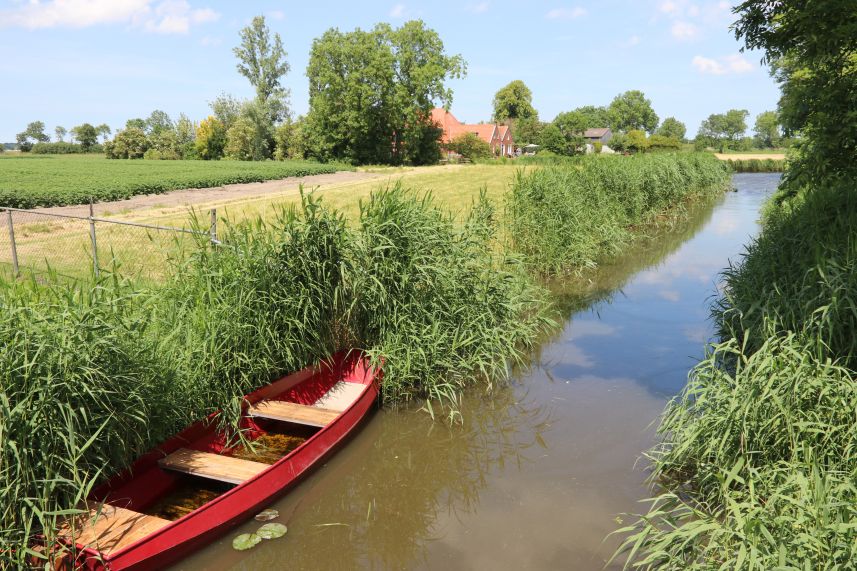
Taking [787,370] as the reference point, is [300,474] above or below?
below

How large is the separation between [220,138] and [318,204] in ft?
229

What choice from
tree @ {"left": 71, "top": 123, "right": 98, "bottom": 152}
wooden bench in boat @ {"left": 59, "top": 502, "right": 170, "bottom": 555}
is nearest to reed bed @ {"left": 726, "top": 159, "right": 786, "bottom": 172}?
wooden bench in boat @ {"left": 59, "top": 502, "right": 170, "bottom": 555}

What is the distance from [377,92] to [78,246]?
47.5 meters

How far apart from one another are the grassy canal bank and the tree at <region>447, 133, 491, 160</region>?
60.1m

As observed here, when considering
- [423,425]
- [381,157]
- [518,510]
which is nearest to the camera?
[518,510]

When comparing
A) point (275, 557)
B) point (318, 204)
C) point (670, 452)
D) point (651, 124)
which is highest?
point (651, 124)

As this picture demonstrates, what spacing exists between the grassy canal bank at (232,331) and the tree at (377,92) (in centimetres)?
5029

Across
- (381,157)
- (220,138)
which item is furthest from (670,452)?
(220,138)

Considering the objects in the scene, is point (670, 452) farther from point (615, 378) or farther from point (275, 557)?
point (275, 557)

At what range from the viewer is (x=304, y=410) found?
695 cm

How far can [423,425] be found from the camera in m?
7.66

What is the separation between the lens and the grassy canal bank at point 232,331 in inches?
179

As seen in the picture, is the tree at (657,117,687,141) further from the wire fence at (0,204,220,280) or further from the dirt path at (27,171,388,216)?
the wire fence at (0,204,220,280)

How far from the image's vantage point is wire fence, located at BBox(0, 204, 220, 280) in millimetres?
10688
